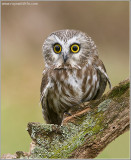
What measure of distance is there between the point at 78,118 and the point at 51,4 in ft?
13.0

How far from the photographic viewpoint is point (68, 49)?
2902mm

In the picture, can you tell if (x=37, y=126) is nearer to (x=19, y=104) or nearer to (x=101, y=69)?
(x=101, y=69)

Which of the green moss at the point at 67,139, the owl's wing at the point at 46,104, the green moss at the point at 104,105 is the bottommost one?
the green moss at the point at 67,139

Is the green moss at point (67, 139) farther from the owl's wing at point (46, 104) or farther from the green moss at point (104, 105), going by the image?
the owl's wing at point (46, 104)

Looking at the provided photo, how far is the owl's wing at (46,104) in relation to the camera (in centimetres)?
304

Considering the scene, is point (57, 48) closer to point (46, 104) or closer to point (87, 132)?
point (46, 104)

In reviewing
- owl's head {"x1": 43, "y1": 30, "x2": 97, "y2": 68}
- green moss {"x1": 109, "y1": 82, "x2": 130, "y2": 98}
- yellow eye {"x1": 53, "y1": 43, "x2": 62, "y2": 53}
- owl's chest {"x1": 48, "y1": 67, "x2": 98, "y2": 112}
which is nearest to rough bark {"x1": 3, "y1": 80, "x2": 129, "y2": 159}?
green moss {"x1": 109, "y1": 82, "x2": 130, "y2": 98}

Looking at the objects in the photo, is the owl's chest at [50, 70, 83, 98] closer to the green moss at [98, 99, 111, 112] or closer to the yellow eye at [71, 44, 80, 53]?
the yellow eye at [71, 44, 80, 53]

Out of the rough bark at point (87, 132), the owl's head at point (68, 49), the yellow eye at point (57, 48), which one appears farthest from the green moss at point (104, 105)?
the yellow eye at point (57, 48)

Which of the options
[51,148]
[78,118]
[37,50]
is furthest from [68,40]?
[37,50]

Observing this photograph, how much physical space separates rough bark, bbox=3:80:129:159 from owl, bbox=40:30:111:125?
1.47 feet

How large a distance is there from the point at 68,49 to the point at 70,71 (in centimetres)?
22

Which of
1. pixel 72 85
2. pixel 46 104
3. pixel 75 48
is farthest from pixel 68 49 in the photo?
pixel 46 104

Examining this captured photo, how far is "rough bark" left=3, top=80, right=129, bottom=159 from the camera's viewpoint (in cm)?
243
